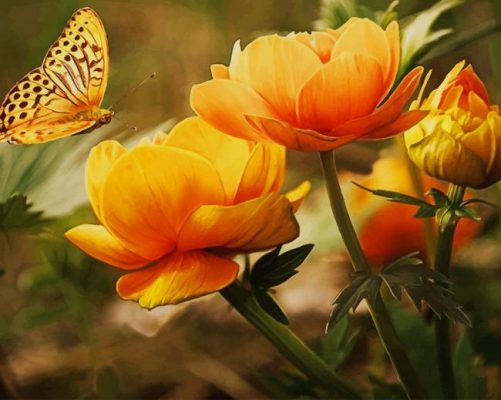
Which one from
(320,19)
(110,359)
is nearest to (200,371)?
(110,359)

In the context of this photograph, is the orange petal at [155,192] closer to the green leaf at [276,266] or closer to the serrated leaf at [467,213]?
the green leaf at [276,266]

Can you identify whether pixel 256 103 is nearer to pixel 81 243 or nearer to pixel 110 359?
pixel 81 243

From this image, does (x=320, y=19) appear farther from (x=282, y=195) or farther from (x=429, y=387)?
(x=429, y=387)

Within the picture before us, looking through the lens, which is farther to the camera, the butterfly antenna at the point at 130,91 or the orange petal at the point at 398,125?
the butterfly antenna at the point at 130,91

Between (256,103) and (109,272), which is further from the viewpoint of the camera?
(109,272)

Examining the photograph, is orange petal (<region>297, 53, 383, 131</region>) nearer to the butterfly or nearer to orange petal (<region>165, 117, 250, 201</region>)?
orange petal (<region>165, 117, 250, 201</region>)

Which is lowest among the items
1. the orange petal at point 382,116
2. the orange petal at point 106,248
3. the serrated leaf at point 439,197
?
the orange petal at point 106,248

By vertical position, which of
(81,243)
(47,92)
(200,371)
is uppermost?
(47,92)

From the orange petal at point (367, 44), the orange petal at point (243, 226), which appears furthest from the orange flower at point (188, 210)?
the orange petal at point (367, 44)

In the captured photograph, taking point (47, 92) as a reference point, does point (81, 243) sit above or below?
below
